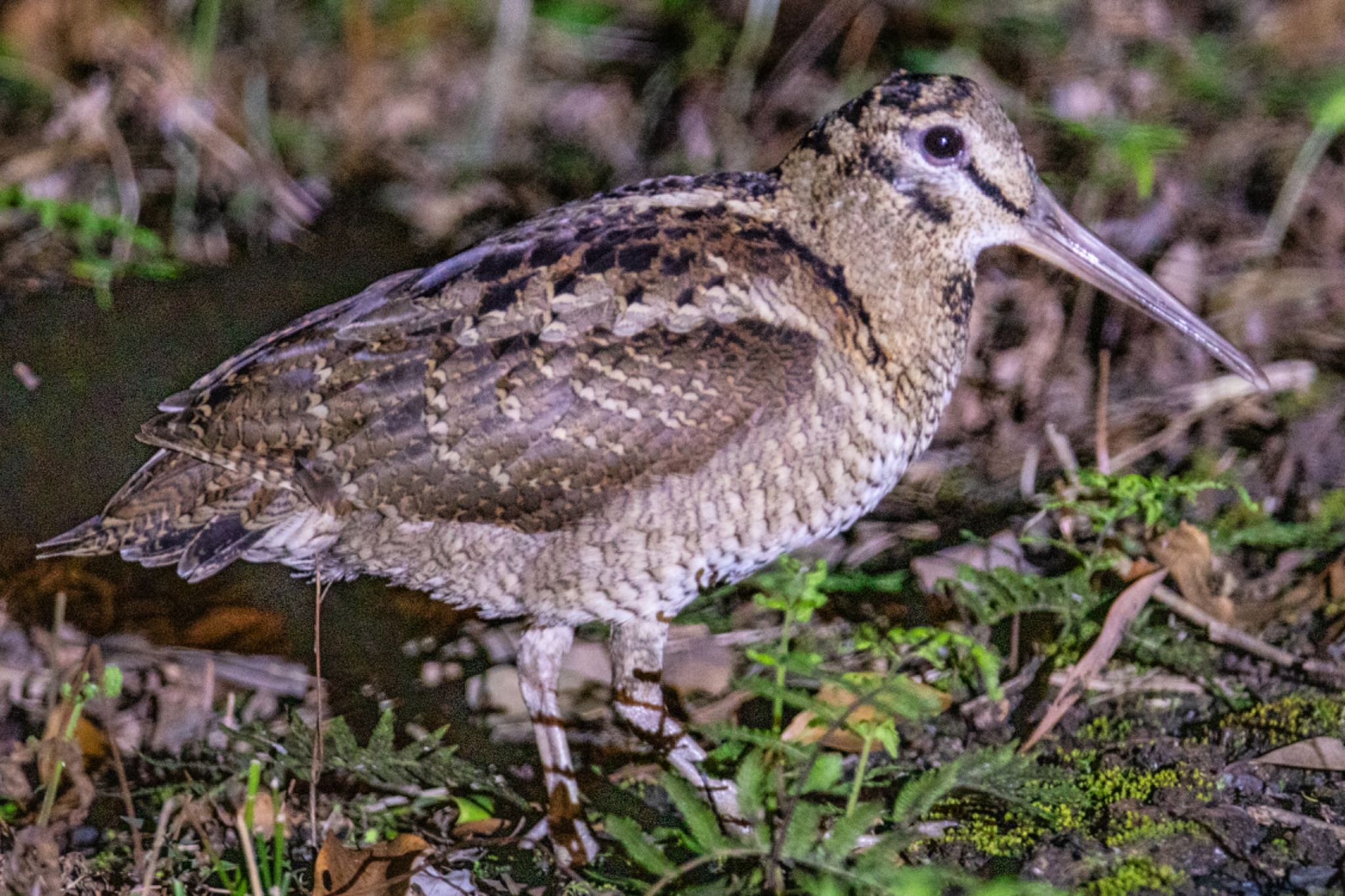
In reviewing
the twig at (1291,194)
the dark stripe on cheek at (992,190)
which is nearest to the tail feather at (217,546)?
the dark stripe on cheek at (992,190)

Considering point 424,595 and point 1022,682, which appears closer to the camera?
point 1022,682

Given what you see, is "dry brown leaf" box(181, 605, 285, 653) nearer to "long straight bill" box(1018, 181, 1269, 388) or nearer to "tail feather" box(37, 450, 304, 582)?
"tail feather" box(37, 450, 304, 582)

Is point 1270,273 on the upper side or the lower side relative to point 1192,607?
upper

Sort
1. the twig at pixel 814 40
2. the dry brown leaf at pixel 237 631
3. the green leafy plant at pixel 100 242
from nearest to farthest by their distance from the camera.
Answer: the dry brown leaf at pixel 237 631 → the green leafy plant at pixel 100 242 → the twig at pixel 814 40

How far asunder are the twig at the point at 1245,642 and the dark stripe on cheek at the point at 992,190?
1.06 metres

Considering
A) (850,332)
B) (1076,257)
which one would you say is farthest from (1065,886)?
(1076,257)

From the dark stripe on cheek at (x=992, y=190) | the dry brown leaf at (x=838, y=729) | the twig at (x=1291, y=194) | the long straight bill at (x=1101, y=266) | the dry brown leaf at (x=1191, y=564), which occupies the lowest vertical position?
the dry brown leaf at (x=838, y=729)

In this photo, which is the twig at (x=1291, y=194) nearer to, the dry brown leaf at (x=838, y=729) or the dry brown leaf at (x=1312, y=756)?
the dry brown leaf at (x=1312, y=756)

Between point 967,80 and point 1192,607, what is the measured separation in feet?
4.92

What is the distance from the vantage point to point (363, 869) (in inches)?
117

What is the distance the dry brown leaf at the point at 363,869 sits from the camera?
9.56 ft

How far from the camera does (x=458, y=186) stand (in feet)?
20.0

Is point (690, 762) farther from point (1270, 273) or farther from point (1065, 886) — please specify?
point (1270, 273)

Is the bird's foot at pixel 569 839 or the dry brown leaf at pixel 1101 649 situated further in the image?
the dry brown leaf at pixel 1101 649
